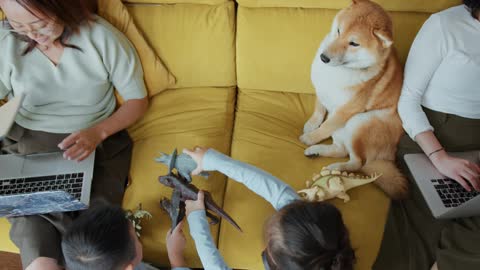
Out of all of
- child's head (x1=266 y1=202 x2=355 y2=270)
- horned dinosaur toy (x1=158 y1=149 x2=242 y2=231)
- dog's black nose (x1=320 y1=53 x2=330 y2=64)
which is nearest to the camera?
child's head (x1=266 y1=202 x2=355 y2=270)

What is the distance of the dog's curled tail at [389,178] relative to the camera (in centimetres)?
122

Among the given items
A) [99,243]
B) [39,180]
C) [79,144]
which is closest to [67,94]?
[79,144]

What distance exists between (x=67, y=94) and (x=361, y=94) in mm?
977

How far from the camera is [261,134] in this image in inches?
57.2

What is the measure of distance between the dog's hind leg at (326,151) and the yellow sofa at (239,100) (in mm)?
25

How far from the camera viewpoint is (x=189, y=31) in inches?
56.5

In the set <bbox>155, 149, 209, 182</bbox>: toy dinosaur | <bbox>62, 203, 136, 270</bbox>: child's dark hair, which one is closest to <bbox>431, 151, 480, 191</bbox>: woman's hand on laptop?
<bbox>155, 149, 209, 182</bbox>: toy dinosaur

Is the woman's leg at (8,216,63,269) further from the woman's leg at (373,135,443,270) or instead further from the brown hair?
the woman's leg at (373,135,443,270)

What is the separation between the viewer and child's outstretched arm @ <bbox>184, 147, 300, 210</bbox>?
1.10 m

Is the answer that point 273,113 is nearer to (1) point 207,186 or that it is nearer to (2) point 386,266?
(1) point 207,186

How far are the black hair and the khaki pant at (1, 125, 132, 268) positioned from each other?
1.18 meters

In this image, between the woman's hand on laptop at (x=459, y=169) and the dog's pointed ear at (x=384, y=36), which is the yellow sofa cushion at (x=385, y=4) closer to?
the dog's pointed ear at (x=384, y=36)

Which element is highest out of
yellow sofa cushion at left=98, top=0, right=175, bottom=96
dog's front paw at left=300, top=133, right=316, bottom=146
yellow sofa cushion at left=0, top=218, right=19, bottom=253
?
yellow sofa cushion at left=98, top=0, right=175, bottom=96

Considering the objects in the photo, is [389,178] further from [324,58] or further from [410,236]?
[324,58]
